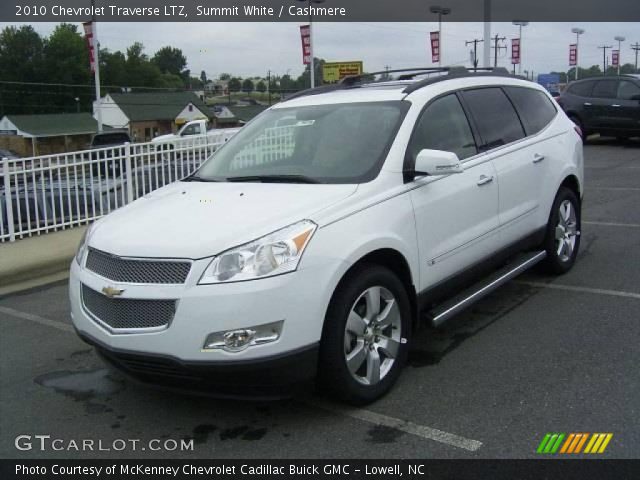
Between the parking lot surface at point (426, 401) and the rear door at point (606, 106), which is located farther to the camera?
the rear door at point (606, 106)

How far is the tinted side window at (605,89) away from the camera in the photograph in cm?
1739

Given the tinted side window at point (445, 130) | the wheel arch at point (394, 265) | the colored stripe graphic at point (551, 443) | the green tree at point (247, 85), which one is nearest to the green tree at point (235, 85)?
the green tree at point (247, 85)

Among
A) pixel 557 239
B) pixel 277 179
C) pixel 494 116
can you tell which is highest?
pixel 494 116

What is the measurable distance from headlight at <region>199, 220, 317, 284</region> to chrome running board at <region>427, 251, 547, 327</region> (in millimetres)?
1320

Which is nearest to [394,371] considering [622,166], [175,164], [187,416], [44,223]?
[187,416]

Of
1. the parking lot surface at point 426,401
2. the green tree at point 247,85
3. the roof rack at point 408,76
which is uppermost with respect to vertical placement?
the green tree at point 247,85

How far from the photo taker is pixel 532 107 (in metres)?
5.97

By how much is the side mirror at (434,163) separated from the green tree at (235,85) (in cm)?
10626

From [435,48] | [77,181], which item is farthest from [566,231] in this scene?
[435,48]

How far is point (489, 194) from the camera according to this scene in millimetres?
4902

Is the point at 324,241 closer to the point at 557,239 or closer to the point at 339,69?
the point at 557,239

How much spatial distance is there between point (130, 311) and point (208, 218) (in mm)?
665

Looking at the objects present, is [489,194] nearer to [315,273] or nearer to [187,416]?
[315,273]

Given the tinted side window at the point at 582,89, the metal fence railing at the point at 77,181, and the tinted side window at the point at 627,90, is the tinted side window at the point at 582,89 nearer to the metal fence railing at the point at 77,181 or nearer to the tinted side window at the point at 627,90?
the tinted side window at the point at 627,90
